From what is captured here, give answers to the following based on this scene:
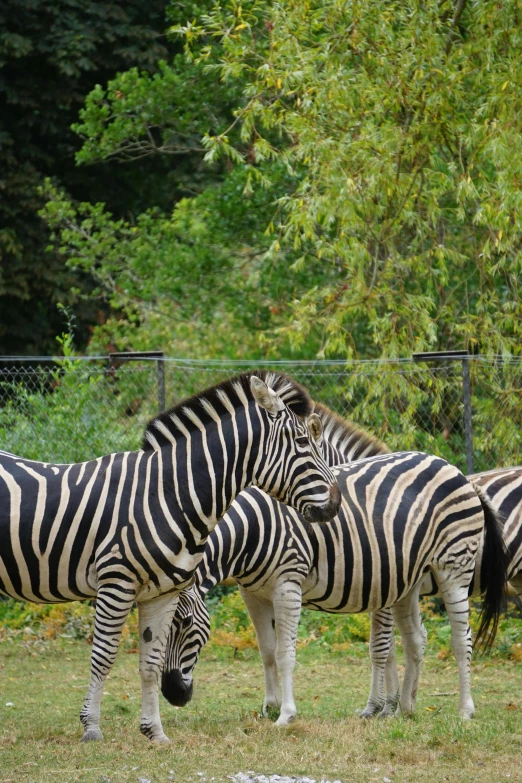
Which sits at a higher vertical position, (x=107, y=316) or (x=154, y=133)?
(x=154, y=133)

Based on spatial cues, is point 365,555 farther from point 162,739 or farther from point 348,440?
point 162,739

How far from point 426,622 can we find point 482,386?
2.43 m

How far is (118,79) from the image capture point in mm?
15992

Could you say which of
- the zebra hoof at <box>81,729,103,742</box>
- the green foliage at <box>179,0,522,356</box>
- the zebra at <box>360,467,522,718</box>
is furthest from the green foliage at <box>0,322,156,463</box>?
the zebra hoof at <box>81,729,103,742</box>

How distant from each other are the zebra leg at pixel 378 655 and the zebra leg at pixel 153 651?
156 centimetres

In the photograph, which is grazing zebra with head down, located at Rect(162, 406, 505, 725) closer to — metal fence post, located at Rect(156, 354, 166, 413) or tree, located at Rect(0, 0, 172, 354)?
metal fence post, located at Rect(156, 354, 166, 413)

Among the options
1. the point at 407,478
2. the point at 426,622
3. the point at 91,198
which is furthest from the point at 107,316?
the point at 407,478

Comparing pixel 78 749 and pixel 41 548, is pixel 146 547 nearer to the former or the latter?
pixel 41 548

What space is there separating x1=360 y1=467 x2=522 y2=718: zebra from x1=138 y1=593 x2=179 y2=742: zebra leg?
159cm

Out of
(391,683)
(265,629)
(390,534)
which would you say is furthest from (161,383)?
(391,683)

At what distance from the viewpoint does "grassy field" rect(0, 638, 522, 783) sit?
5.19 meters

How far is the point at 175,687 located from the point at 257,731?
0.56 meters

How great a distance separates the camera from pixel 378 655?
22.9 feet

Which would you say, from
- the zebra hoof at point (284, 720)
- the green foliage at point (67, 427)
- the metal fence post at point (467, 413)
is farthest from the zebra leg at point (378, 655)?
the green foliage at point (67, 427)
